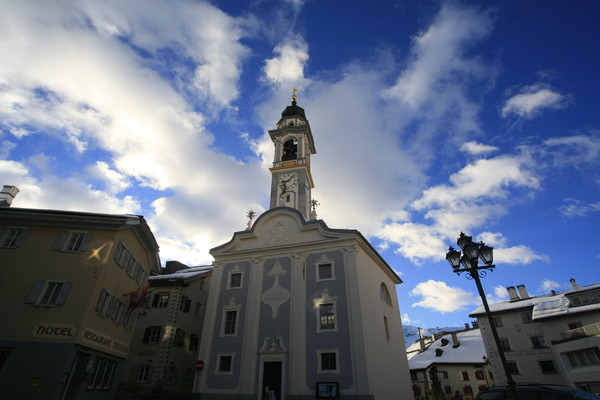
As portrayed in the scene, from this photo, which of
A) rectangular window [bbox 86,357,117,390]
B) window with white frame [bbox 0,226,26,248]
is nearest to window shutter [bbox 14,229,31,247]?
window with white frame [bbox 0,226,26,248]

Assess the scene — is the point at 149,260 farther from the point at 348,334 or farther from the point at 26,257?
the point at 348,334

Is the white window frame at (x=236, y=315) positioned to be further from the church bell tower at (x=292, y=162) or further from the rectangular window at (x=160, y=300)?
the church bell tower at (x=292, y=162)

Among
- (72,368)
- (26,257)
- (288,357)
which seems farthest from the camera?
(288,357)

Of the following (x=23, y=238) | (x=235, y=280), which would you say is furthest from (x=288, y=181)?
(x=23, y=238)

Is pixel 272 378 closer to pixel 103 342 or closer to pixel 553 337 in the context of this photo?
pixel 103 342

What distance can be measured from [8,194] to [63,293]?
37.0ft

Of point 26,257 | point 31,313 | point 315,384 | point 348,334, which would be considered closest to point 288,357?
point 315,384

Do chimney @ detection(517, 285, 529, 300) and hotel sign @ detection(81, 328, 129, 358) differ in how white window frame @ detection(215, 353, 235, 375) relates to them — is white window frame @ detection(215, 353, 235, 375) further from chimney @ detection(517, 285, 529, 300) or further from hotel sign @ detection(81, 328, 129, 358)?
chimney @ detection(517, 285, 529, 300)

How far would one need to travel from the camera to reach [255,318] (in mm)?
22844

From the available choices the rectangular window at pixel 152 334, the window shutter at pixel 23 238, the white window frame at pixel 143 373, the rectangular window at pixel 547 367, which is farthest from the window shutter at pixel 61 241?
the rectangular window at pixel 547 367

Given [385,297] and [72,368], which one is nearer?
[72,368]

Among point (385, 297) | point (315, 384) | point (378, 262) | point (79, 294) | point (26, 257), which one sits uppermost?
point (378, 262)

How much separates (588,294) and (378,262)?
19805mm

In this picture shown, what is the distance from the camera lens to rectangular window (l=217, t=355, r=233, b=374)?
71.4ft
